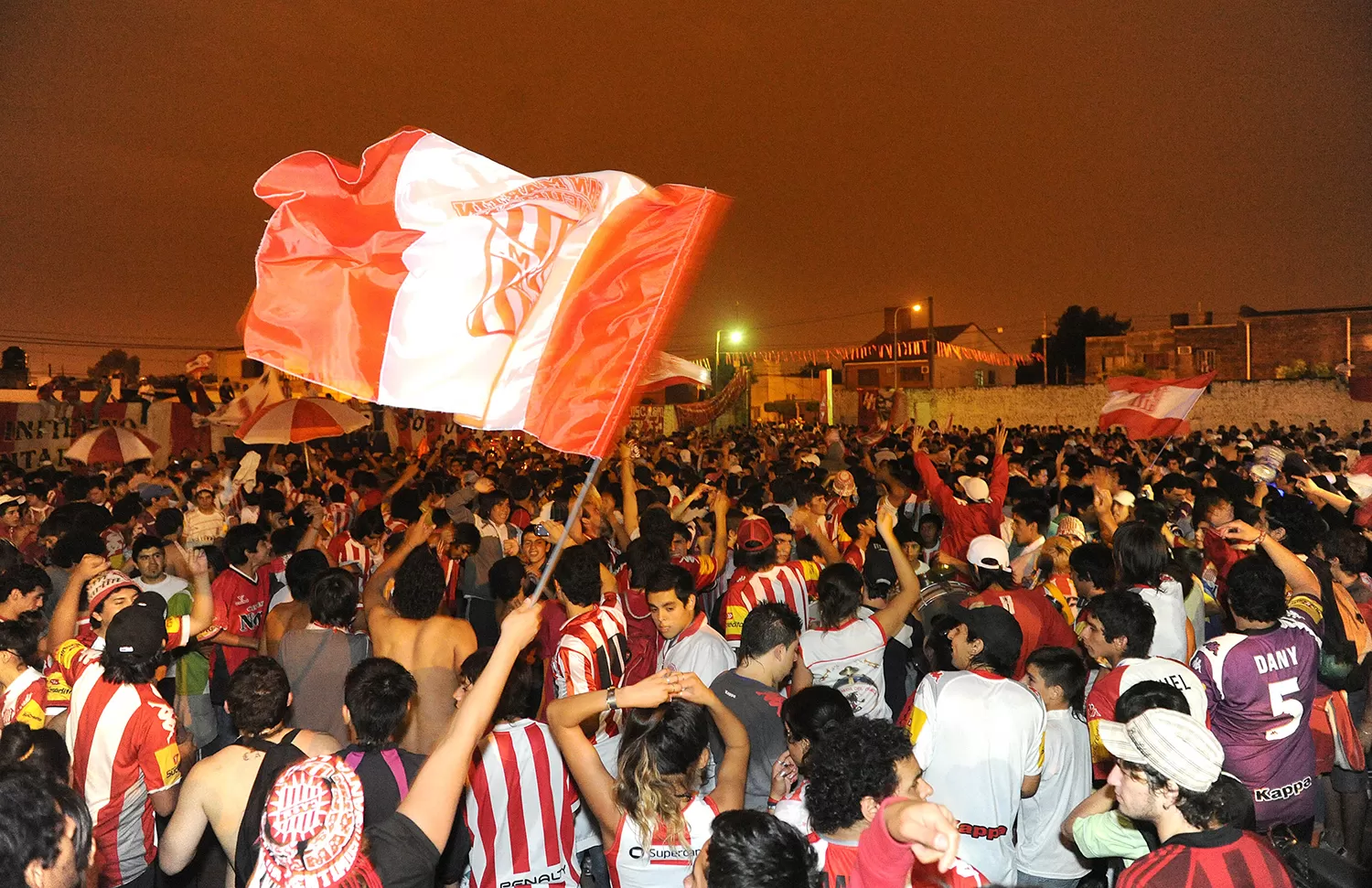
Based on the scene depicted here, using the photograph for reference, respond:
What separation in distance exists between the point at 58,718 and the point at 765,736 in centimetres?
295

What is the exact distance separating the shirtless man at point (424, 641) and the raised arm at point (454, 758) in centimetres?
226

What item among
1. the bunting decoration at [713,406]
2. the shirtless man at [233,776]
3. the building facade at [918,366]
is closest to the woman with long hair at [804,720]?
the shirtless man at [233,776]

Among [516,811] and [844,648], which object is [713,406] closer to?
[844,648]

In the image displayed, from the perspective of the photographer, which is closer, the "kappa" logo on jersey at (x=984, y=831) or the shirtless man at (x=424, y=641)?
the "kappa" logo on jersey at (x=984, y=831)

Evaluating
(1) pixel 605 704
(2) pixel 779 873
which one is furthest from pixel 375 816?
(2) pixel 779 873

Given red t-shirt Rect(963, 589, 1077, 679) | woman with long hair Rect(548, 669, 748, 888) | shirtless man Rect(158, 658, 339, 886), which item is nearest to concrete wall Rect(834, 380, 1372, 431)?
red t-shirt Rect(963, 589, 1077, 679)

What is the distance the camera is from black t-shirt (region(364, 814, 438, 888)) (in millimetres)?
2541

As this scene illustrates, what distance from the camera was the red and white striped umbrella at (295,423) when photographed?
1203cm

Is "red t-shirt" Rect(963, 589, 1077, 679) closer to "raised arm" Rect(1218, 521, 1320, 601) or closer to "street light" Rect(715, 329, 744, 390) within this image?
"raised arm" Rect(1218, 521, 1320, 601)

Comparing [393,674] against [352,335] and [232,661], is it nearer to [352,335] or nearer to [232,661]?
[352,335]

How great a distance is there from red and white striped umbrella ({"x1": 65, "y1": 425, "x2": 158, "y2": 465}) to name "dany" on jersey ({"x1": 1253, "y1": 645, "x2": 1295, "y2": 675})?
12.3 metres

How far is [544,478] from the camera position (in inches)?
519

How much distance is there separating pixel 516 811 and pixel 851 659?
2015mm

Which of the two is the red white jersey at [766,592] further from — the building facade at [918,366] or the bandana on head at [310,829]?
the building facade at [918,366]
